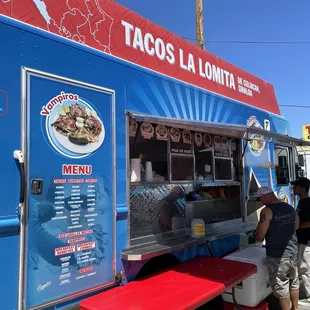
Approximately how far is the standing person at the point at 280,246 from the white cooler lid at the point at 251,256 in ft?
0.44

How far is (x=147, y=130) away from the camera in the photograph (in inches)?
141

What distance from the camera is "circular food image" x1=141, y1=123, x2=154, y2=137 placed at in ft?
11.6

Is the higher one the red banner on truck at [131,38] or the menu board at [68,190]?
the red banner on truck at [131,38]

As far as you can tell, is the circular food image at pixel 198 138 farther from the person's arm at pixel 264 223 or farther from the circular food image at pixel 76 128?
the circular food image at pixel 76 128

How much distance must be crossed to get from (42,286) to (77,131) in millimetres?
1157

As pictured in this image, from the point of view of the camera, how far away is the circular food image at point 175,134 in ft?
12.8

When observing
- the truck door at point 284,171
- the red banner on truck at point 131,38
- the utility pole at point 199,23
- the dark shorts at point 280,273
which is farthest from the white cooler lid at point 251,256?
the utility pole at point 199,23

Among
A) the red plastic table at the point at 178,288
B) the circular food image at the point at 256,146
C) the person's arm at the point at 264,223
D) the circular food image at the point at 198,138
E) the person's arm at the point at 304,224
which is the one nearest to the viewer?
the red plastic table at the point at 178,288

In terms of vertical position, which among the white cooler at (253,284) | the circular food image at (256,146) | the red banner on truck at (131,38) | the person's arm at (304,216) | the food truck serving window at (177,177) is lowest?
the white cooler at (253,284)

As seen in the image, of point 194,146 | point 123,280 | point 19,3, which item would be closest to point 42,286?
point 123,280

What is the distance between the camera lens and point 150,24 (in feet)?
12.1

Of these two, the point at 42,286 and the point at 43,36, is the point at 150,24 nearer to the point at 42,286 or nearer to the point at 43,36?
the point at 43,36

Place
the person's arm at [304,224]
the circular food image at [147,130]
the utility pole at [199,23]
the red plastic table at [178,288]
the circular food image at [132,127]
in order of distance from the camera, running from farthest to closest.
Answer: the utility pole at [199,23] → the person's arm at [304,224] → the circular food image at [147,130] → the circular food image at [132,127] → the red plastic table at [178,288]

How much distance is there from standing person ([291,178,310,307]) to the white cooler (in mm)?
851
